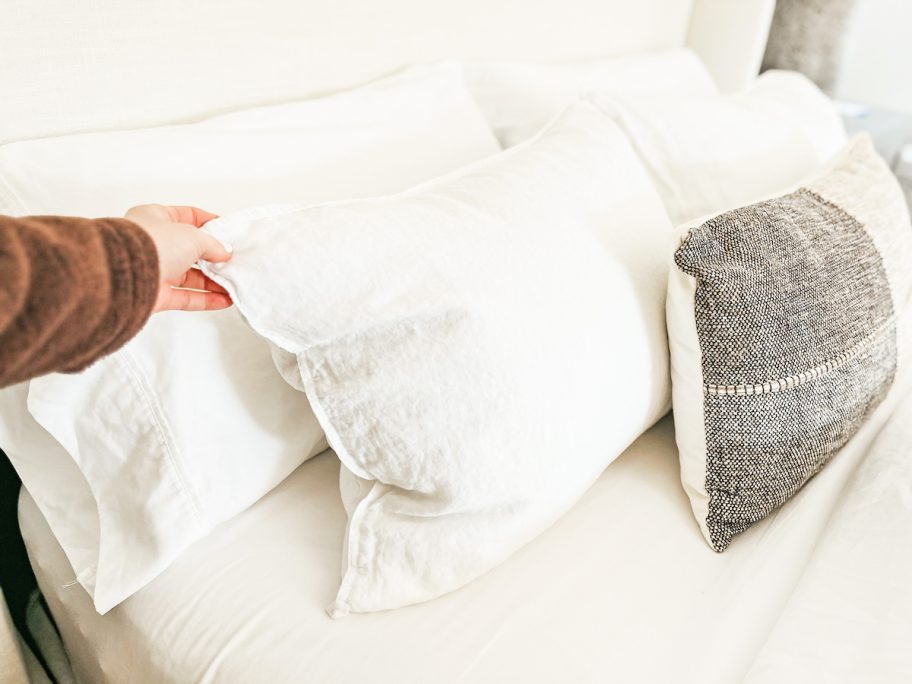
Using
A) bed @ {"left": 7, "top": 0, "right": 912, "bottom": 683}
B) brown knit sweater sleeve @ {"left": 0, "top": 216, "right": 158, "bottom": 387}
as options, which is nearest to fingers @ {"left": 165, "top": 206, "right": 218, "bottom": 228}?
brown knit sweater sleeve @ {"left": 0, "top": 216, "right": 158, "bottom": 387}

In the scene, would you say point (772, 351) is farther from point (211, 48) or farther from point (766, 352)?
point (211, 48)

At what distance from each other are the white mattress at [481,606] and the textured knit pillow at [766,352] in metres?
0.05

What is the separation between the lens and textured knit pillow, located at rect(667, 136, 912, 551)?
0.72m

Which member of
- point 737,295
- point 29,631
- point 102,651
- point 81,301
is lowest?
point 29,631

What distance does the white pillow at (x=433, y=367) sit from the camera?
2.05 ft

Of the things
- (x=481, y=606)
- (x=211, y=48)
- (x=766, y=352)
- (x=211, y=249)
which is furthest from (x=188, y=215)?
(x=766, y=352)

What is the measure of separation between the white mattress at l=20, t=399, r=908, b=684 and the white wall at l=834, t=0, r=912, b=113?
2.41m

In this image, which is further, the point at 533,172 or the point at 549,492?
the point at 533,172

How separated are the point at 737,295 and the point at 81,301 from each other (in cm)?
59

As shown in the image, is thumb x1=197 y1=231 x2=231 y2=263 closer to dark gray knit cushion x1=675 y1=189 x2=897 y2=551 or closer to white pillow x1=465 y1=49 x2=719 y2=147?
dark gray knit cushion x1=675 y1=189 x2=897 y2=551

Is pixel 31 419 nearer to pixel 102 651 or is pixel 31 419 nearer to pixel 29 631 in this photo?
pixel 102 651

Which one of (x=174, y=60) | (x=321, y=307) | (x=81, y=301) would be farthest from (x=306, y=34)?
(x=81, y=301)

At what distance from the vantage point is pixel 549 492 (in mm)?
668

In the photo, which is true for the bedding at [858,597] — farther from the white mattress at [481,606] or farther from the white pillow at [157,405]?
the white pillow at [157,405]
